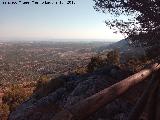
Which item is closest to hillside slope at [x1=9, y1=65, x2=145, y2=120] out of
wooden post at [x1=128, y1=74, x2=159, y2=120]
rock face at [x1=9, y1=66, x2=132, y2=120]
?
rock face at [x1=9, y1=66, x2=132, y2=120]

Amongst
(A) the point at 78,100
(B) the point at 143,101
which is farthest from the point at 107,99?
(A) the point at 78,100

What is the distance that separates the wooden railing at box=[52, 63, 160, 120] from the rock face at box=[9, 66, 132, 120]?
1.80 m

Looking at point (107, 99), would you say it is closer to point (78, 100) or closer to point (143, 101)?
point (143, 101)

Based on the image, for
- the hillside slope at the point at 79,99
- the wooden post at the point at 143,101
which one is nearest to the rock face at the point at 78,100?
the hillside slope at the point at 79,99

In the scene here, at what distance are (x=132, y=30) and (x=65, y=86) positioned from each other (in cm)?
520

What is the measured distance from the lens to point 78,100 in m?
9.54

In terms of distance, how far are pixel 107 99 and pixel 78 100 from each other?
450cm

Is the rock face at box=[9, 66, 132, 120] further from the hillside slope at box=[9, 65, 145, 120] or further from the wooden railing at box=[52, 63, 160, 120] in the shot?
the wooden railing at box=[52, 63, 160, 120]

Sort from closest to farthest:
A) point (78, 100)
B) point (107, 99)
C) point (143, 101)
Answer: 1. point (107, 99)
2. point (143, 101)
3. point (78, 100)

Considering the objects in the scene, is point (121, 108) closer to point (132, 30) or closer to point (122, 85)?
point (122, 85)

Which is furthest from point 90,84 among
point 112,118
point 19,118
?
point 19,118

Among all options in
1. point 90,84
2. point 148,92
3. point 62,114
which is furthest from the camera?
point 90,84

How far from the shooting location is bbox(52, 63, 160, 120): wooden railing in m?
4.13

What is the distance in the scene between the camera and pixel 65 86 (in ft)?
40.3
